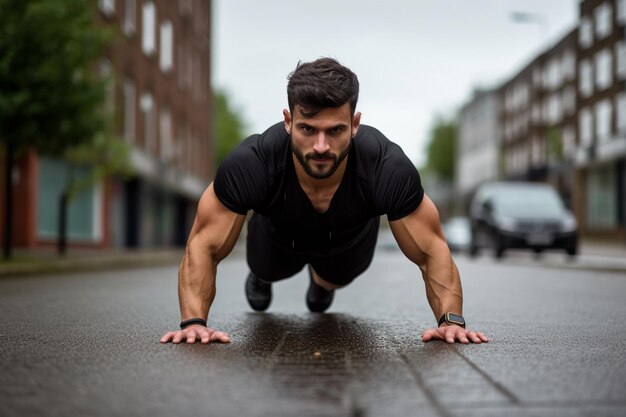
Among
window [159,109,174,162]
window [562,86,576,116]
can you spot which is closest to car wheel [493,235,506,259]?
window [159,109,174,162]

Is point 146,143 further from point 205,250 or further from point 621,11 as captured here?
point 205,250

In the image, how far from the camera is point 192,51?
3469 cm

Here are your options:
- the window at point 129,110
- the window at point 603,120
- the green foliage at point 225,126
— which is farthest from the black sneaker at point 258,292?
the green foliage at point 225,126

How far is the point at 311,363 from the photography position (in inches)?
131

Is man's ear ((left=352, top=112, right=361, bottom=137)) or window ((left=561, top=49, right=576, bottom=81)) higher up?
window ((left=561, top=49, right=576, bottom=81))

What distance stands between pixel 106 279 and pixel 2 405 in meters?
7.55

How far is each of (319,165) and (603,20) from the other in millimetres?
37363

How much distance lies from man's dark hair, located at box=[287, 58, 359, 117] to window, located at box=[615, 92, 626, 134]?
33.8 meters

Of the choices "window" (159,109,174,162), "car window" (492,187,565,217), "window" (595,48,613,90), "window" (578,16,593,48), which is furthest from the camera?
"window" (578,16,593,48)

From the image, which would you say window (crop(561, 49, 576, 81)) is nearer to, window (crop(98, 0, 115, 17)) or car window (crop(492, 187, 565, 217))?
car window (crop(492, 187, 565, 217))

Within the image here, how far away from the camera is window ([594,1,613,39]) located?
120 feet

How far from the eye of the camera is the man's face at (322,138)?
3.70 metres

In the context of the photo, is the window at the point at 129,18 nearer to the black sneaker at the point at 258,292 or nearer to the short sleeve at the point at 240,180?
the black sneaker at the point at 258,292

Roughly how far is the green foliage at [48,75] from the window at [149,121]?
13.0 metres
